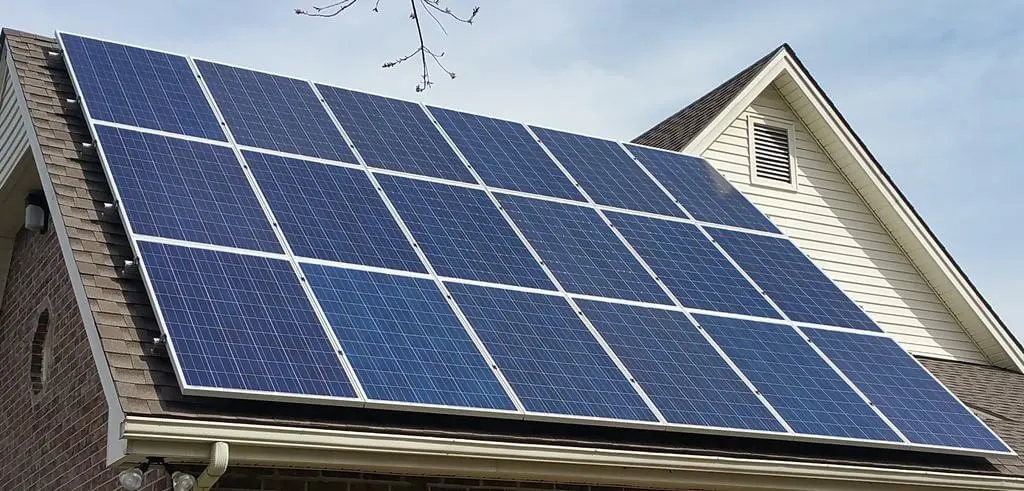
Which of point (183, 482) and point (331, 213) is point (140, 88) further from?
point (183, 482)

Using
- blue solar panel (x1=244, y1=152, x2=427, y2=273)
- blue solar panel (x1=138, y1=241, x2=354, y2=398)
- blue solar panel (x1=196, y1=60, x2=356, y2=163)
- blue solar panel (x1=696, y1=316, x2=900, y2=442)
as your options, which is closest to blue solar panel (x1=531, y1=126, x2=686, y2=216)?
blue solar panel (x1=696, y1=316, x2=900, y2=442)

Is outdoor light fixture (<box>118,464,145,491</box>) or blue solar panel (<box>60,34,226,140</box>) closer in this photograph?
outdoor light fixture (<box>118,464,145,491</box>)

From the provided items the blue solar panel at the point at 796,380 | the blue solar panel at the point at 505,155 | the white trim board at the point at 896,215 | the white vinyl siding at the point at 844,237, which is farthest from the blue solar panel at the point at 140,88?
the white trim board at the point at 896,215

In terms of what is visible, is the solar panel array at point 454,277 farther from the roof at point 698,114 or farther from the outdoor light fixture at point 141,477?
the roof at point 698,114

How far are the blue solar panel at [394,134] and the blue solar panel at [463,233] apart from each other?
34 cm

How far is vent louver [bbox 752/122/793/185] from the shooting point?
16.8m

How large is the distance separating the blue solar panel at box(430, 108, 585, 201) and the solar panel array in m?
0.03

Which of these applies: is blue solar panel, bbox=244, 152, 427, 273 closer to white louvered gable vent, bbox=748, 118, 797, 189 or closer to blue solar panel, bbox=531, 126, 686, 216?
blue solar panel, bbox=531, 126, 686, 216

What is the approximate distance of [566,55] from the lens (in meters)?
8.94

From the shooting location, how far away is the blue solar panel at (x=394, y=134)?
11523 mm

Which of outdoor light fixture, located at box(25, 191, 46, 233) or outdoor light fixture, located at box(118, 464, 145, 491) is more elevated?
outdoor light fixture, located at box(25, 191, 46, 233)

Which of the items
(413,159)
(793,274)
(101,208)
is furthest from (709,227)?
(101,208)

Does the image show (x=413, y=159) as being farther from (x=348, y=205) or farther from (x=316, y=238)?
(x=316, y=238)

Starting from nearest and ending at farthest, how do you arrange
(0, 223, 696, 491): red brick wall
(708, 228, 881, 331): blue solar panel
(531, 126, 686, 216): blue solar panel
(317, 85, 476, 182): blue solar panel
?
1. (0, 223, 696, 491): red brick wall
2. (317, 85, 476, 182): blue solar panel
3. (708, 228, 881, 331): blue solar panel
4. (531, 126, 686, 216): blue solar panel
